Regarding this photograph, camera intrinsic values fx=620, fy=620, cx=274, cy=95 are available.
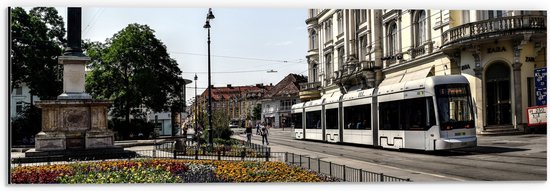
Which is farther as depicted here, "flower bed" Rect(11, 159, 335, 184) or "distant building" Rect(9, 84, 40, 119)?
"distant building" Rect(9, 84, 40, 119)

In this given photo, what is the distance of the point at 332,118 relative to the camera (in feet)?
76.3

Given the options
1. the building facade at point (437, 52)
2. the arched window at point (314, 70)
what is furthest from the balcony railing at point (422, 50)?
the arched window at point (314, 70)

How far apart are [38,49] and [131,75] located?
3.06 meters

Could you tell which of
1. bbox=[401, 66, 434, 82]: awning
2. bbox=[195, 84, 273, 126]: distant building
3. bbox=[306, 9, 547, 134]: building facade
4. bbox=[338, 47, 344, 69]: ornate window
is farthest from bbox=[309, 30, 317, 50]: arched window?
bbox=[338, 47, 344, 69]: ornate window

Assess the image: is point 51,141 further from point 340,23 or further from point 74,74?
point 340,23

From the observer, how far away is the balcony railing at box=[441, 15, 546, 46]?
15.5 m

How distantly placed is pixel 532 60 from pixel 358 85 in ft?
24.7

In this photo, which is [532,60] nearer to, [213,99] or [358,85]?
[358,85]

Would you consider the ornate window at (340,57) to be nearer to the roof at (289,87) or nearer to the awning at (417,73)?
the roof at (289,87)

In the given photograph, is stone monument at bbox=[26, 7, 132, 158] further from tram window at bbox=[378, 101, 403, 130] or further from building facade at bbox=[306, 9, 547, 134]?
tram window at bbox=[378, 101, 403, 130]

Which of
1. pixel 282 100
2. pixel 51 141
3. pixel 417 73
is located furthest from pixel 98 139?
pixel 417 73

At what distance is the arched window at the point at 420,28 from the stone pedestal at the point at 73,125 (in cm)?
899

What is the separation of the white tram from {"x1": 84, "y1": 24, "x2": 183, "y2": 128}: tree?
5.92 m

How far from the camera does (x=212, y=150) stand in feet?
57.1
